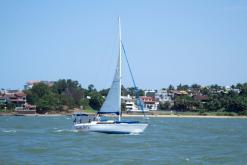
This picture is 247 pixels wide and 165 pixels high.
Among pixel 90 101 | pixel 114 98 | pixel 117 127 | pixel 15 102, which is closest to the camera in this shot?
pixel 117 127

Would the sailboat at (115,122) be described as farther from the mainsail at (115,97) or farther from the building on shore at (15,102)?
the building on shore at (15,102)

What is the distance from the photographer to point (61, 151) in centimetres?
3850

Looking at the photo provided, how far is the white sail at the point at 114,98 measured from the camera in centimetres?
5500

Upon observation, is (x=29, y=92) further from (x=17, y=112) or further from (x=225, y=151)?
(x=225, y=151)

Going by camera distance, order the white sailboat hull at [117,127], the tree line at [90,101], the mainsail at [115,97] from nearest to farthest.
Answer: the white sailboat hull at [117,127], the mainsail at [115,97], the tree line at [90,101]

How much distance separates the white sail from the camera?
55.0 meters

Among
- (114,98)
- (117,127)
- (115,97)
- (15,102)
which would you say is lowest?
(117,127)

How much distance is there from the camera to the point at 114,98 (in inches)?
2176

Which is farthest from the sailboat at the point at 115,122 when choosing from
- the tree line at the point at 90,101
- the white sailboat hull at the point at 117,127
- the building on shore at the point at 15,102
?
the building on shore at the point at 15,102

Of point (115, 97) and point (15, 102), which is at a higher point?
point (15, 102)

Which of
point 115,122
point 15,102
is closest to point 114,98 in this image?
point 115,122

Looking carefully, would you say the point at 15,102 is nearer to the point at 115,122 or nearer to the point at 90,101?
the point at 90,101

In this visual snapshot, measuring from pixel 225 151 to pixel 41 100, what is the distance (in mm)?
139236

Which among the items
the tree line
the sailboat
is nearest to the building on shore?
the tree line
